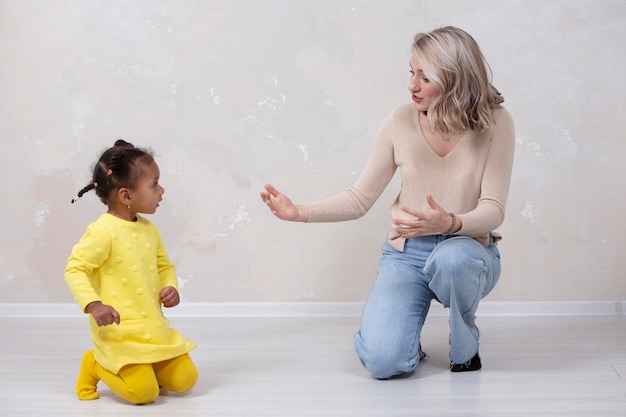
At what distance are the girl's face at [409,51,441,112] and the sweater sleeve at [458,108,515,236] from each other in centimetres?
19

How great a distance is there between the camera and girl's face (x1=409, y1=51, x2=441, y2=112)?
7.55 feet

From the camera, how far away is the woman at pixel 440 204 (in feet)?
7.22

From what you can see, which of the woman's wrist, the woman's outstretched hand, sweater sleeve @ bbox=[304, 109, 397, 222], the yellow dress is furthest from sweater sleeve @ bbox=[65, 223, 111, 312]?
the woman's wrist

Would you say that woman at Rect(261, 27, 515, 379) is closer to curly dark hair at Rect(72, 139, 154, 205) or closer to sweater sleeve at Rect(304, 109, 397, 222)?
sweater sleeve at Rect(304, 109, 397, 222)

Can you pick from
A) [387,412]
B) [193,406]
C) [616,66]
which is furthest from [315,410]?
[616,66]

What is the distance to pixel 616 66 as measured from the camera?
3.03m

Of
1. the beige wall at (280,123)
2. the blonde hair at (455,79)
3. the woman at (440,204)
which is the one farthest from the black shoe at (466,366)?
the beige wall at (280,123)

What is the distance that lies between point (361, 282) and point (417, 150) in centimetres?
90

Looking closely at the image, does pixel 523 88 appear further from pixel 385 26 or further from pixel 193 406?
pixel 193 406

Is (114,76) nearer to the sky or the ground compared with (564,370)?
nearer to the sky

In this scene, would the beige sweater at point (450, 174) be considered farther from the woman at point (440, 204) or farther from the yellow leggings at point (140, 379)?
the yellow leggings at point (140, 379)

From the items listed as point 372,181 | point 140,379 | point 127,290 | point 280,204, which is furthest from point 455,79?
point 140,379

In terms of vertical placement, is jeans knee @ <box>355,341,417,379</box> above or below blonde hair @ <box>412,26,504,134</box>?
below

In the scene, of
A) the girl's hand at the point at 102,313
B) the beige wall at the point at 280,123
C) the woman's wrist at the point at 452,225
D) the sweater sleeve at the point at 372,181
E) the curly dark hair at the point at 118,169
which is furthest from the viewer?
the beige wall at the point at 280,123
